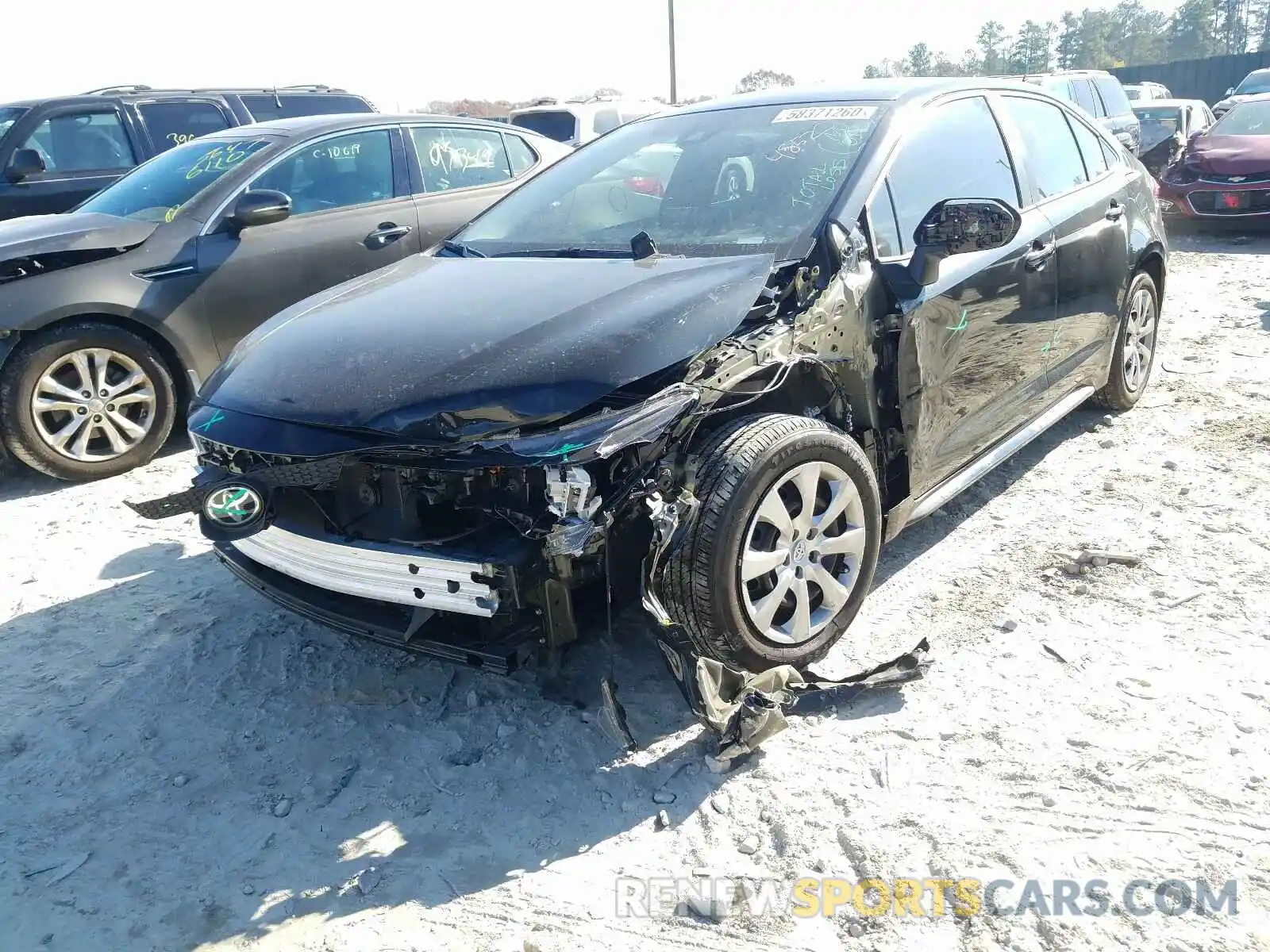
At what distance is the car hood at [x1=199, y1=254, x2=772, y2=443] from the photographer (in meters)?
2.57

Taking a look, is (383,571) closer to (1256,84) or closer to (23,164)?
(23,164)

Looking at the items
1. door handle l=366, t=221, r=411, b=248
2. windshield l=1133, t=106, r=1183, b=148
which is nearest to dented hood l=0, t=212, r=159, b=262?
door handle l=366, t=221, r=411, b=248

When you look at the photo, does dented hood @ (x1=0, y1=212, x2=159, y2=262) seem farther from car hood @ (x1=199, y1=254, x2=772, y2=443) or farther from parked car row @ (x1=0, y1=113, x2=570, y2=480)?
car hood @ (x1=199, y1=254, x2=772, y2=443)

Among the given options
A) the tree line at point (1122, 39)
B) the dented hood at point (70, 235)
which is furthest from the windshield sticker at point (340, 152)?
the tree line at point (1122, 39)

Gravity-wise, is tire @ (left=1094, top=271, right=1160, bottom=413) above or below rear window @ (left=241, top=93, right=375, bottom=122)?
below

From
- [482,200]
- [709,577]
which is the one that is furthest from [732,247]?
→ [482,200]

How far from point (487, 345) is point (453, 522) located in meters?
0.49

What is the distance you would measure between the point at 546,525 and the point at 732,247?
4.02 feet

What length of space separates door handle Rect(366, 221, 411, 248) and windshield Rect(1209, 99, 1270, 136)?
1029cm

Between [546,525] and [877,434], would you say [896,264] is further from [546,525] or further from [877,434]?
[546,525]

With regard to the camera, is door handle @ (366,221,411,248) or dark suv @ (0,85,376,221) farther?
dark suv @ (0,85,376,221)

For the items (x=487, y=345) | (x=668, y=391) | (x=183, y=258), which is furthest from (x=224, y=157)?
(x=668, y=391)

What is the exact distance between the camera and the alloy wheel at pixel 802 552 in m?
2.82

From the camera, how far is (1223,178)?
423 inches
